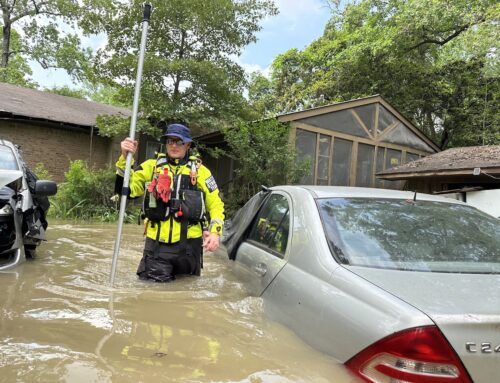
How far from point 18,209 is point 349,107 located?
1178 centimetres

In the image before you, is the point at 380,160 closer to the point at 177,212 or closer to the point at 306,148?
the point at 306,148

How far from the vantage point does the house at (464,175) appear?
31.0 feet

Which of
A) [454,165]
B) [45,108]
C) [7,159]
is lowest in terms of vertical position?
[7,159]

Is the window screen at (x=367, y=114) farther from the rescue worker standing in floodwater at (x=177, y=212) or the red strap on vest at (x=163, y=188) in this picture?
the red strap on vest at (x=163, y=188)

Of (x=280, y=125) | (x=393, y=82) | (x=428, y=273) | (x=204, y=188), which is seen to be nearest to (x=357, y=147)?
(x=280, y=125)

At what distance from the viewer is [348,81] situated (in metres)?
Answer: 19.8

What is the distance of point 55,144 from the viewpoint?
15.9 meters

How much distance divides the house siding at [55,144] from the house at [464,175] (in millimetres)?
9780

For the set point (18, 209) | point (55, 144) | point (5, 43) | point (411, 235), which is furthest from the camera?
point (5, 43)

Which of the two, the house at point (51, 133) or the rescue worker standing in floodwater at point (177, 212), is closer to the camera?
the rescue worker standing in floodwater at point (177, 212)

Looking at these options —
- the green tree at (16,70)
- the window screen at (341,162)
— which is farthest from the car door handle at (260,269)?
the green tree at (16,70)

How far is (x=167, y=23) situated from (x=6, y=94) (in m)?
7.45

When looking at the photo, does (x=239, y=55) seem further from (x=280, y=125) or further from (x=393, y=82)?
(x=393, y=82)

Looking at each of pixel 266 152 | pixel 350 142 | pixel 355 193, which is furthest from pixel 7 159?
pixel 350 142
